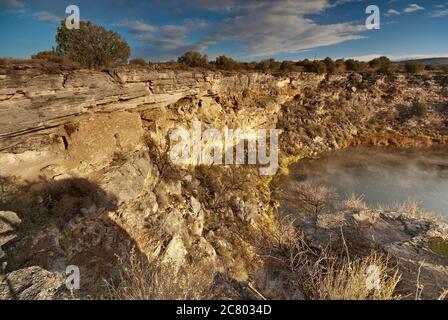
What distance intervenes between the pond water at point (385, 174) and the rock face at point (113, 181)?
5607 millimetres

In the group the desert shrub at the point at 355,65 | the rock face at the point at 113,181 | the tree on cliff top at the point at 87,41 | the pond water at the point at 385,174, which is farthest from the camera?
the desert shrub at the point at 355,65

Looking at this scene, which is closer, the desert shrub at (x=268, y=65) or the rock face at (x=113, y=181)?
the rock face at (x=113, y=181)

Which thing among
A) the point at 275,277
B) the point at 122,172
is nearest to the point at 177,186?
the point at 122,172

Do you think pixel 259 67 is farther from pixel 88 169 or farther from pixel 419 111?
pixel 88 169

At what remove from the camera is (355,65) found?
3269cm

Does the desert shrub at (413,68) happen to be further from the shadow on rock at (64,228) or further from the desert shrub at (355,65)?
the shadow on rock at (64,228)

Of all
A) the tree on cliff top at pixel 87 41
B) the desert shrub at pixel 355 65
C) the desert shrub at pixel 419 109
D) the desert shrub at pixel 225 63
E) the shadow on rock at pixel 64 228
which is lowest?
the shadow on rock at pixel 64 228

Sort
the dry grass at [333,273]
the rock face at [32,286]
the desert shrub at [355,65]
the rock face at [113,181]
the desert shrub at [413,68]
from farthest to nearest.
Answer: the desert shrub at [355,65], the desert shrub at [413,68], the rock face at [113,181], the rock face at [32,286], the dry grass at [333,273]

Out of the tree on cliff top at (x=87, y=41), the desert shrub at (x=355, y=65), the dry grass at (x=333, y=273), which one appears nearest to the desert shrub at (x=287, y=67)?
the desert shrub at (x=355, y=65)

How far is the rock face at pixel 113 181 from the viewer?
6.29 m

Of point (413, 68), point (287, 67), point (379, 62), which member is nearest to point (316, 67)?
point (287, 67)

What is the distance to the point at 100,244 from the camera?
711cm

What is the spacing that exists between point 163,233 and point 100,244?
2252 millimetres

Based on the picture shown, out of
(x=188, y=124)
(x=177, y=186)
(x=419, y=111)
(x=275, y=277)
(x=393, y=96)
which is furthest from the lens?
(x=393, y=96)
